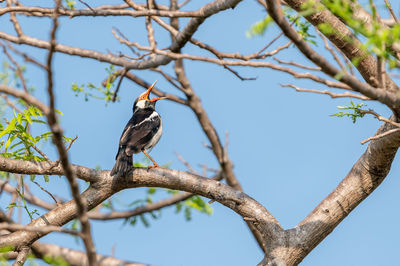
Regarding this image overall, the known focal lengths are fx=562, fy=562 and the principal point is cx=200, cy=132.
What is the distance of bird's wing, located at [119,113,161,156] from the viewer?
22.6 feet

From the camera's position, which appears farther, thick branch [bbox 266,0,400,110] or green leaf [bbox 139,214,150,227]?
green leaf [bbox 139,214,150,227]

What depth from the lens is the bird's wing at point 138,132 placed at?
271 inches

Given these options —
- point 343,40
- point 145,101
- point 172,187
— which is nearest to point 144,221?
point 145,101

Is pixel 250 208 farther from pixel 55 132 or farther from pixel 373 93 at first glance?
pixel 55 132

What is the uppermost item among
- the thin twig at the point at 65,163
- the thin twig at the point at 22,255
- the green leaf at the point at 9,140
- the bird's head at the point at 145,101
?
the bird's head at the point at 145,101

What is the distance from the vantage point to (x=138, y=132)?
7.36 meters

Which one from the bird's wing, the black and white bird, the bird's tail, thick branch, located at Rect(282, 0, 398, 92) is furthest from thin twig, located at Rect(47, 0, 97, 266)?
the bird's wing

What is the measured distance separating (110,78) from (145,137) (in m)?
0.98

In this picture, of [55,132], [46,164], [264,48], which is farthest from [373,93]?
[46,164]

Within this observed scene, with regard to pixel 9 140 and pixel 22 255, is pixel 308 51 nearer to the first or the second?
pixel 9 140

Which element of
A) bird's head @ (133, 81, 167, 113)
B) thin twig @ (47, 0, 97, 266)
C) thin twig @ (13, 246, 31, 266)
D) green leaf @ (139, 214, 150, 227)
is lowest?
thin twig @ (47, 0, 97, 266)

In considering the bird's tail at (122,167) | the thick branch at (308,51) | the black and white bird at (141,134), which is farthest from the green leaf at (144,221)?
the thick branch at (308,51)

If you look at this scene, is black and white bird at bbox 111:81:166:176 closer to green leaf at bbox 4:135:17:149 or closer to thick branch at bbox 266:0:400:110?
green leaf at bbox 4:135:17:149

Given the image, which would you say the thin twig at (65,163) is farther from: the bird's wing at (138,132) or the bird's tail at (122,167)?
the bird's wing at (138,132)
